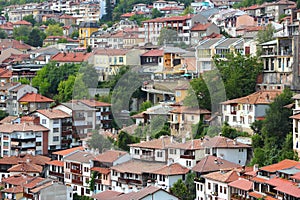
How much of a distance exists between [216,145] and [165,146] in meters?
2.06

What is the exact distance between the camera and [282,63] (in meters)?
29.6

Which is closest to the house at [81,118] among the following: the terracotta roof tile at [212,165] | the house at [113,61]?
the house at [113,61]

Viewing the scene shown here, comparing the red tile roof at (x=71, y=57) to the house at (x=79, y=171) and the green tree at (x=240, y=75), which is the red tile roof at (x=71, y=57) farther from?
the green tree at (x=240, y=75)

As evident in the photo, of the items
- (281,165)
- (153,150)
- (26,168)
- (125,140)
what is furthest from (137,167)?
(281,165)

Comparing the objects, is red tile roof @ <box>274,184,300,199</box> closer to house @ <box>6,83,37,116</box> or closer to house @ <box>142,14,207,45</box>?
house @ <box>6,83,37,116</box>

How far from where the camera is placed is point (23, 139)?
110 ft

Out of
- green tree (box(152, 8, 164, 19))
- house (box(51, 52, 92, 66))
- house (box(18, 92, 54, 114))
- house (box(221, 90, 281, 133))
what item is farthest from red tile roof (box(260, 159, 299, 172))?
green tree (box(152, 8, 164, 19))

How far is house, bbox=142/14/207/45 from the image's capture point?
4375cm

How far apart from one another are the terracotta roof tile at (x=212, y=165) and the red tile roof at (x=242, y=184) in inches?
73.9

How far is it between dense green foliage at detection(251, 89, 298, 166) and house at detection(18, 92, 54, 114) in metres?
14.2

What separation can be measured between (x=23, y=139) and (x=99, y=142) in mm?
3809

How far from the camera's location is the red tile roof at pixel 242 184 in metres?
23.0

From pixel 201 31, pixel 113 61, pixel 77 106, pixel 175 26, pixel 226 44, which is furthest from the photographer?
pixel 175 26

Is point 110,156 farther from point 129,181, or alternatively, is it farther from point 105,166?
point 129,181
